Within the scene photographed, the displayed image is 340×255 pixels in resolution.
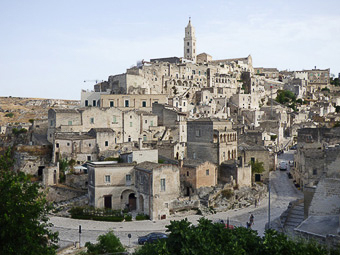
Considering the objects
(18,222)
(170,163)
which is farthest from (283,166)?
(18,222)

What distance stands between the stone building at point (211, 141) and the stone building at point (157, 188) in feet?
27.9

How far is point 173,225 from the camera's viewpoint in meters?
20.1

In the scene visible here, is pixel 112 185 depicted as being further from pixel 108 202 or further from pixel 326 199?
pixel 326 199

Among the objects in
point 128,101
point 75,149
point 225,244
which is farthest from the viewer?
point 128,101

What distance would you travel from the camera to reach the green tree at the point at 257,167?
152ft

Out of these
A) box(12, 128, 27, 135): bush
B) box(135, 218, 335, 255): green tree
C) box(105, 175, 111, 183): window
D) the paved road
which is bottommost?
the paved road

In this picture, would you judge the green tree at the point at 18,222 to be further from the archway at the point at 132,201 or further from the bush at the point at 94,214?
the archway at the point at 132,201

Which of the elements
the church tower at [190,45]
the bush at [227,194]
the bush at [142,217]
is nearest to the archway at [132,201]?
the bush at [142,217]

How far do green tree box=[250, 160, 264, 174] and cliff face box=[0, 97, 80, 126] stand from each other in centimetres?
5554

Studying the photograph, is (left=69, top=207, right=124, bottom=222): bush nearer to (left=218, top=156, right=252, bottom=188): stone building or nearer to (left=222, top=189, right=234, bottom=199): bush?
(left=222, top=189, right=234, bottom=199): bush

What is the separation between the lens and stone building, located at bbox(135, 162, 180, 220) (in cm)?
3547


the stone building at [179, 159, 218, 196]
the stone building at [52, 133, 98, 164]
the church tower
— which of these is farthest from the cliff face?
the stone building at [179, 159, 218, 196]

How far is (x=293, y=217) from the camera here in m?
28.6

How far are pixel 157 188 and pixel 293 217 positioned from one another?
13085mm
